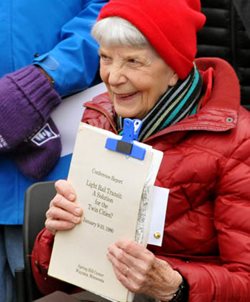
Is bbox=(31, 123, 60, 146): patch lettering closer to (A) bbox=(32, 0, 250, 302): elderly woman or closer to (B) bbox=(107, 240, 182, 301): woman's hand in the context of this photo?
(A) bbox=(32, 0, 250, 302): elderly woman

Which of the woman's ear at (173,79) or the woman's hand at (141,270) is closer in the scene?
the woman's hand at (141,270)

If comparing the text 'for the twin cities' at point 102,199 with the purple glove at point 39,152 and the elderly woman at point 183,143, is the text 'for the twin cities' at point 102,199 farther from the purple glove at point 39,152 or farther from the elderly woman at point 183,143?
the purple glove at point 39,152

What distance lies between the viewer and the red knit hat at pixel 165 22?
75.8 inches

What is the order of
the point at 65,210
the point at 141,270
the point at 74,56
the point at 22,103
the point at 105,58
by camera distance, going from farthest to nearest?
the point at 74,56 < the point at 22,103 < the point at 105,58 < the point at 65,210 < the point at 141,270

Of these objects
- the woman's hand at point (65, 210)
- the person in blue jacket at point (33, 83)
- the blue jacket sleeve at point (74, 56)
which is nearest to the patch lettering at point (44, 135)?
the person in blue jacket at point (33, 83)

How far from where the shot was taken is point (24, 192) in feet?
8.32

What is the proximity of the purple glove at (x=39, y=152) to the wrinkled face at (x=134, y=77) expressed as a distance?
A: 1.66 ft

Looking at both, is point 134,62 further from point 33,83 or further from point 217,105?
point 33,83

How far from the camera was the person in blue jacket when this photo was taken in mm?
2391

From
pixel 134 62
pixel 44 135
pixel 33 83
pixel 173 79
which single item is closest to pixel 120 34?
pixel 134 62

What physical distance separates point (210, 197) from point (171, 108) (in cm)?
26

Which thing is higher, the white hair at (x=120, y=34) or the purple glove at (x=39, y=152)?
the white hair at (x=120, y=34)

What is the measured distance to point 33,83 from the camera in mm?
2395

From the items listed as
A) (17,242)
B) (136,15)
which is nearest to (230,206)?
(136,15)
